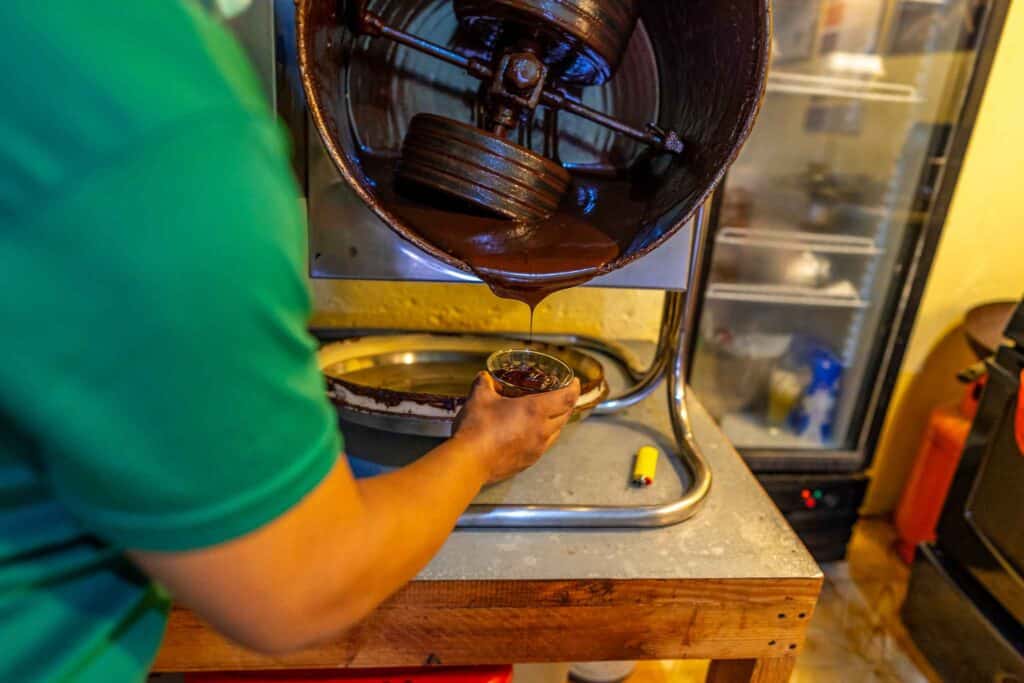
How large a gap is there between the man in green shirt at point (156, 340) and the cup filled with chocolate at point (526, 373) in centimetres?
38

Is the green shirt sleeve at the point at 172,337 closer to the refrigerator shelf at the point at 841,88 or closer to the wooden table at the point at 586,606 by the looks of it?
→ the wooden table at the point at 586,606

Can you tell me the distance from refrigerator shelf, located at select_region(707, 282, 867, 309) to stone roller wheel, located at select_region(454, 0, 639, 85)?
97 centimetres

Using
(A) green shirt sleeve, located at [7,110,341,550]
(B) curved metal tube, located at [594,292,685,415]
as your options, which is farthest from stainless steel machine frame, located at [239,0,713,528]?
(A) green shirt sleeve, located at [7,110,341,550]

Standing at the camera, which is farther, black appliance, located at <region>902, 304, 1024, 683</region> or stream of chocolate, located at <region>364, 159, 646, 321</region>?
black appliance, located at <region>902, 304, 1024, 683</region>

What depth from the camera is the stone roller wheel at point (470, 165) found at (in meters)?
0.83

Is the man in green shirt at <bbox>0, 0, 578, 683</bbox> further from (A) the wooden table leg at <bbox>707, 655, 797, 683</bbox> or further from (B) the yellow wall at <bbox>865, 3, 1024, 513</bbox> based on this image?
(B) the yellow wall at <bbox>865, 3, 1024, 513</bbox>

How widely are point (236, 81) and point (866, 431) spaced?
6.18 feet

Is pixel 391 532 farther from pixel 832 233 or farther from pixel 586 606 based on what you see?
pixel 832 233

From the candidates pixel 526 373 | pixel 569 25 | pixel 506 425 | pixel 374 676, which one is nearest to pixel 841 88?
pixel 569 25

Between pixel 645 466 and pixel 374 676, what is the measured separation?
1.44 ft

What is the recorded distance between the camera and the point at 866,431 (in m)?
1.83

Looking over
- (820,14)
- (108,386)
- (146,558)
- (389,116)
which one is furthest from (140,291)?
(820,14)

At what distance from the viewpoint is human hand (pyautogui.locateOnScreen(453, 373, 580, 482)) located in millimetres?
639

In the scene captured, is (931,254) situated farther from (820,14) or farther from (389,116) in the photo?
(389,116)
